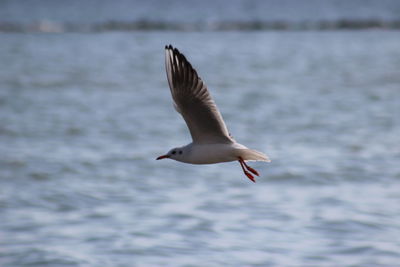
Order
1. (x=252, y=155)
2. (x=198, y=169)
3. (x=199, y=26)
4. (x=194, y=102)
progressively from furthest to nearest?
(x=199, y=26), (x=198, y=169), (x=194, y=102), (x=252, y=155)

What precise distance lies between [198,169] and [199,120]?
7299mm

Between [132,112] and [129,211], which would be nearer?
[129,211]

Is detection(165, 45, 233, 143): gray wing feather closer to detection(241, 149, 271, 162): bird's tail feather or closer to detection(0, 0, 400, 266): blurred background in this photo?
detection(241, 149, 271, 162): bird's tail feather

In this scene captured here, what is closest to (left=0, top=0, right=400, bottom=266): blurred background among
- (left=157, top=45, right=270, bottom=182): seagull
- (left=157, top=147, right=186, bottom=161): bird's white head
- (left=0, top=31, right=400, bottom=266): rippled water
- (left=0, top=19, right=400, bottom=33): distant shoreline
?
(left=0, top=31, right=400, bottom=266): rippled water

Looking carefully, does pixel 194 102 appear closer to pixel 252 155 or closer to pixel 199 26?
pixel 252 155

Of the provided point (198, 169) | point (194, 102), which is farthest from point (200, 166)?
point (194, 102)

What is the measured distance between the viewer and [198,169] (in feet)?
45.4

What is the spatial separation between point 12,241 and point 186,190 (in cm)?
317

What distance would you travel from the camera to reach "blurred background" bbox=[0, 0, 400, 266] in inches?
384

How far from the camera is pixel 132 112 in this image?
65.0 ft

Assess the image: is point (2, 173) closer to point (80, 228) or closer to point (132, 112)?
point (80, 228)

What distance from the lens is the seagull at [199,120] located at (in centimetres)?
641

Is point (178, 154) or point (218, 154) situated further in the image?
point (178, 154)

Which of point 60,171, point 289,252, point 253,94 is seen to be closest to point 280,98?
point 253,94
